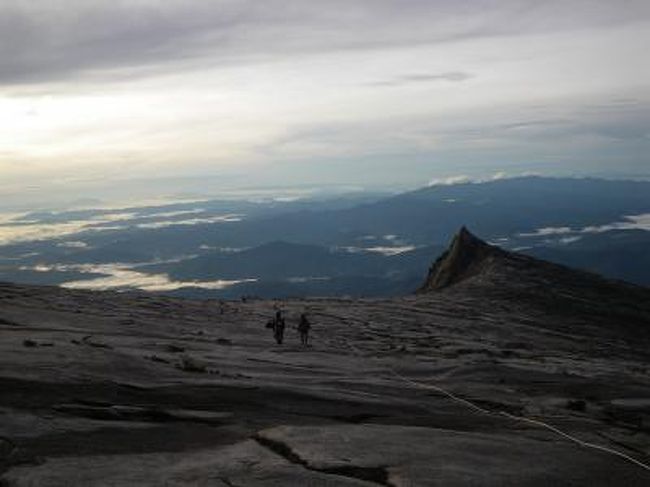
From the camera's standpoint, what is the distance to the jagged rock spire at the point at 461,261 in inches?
4022

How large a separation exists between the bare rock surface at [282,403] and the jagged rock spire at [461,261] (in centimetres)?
4956

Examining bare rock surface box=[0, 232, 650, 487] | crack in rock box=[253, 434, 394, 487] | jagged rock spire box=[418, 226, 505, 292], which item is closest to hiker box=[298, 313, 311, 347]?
bare rock surface box=[0, 232, 650, 487]

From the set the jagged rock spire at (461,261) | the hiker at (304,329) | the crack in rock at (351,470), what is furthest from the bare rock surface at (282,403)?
the jagged rock spire at (461,261)

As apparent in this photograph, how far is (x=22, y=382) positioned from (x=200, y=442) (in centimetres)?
570

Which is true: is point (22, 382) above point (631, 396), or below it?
above

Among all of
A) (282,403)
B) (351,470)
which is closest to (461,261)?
(282,403)

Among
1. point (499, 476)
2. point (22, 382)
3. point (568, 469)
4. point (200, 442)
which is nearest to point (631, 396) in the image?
point (568, 469)

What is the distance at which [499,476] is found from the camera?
1622cm

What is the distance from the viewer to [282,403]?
2311 centimetres

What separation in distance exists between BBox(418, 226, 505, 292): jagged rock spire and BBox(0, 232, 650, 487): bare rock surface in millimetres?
49556

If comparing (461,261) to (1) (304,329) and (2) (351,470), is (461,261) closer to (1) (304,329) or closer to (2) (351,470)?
(1) (304,329)

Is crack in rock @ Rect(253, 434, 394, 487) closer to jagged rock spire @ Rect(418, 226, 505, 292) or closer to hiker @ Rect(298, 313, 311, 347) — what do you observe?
hiker @ Rect(298, 313, 311, 347)

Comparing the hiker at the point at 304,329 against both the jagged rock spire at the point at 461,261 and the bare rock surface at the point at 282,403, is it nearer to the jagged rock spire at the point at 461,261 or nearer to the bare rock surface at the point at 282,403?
the bare rock surface at the point at 282,403

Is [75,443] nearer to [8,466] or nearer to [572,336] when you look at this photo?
[8,466]
